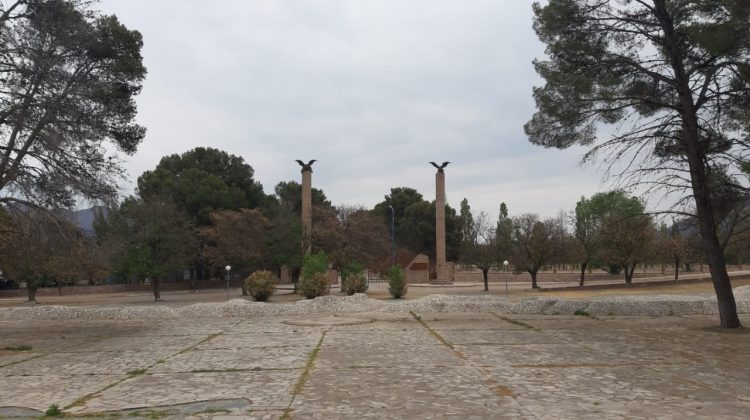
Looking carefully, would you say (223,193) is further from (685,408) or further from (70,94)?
(685,408)

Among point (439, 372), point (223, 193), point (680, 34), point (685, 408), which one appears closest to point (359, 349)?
point (439, 372)

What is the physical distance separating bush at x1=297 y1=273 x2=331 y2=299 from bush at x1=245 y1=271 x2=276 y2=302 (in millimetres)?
1956

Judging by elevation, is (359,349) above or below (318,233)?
below

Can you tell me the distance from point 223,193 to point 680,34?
4827 cm

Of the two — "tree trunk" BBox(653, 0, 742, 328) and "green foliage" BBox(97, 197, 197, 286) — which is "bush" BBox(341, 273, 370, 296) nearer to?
"green foliage" BBox(97, 197, 197, 286)

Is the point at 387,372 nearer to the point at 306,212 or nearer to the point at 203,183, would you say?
the point at 306,212

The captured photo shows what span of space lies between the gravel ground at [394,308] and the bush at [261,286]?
5.68 meters

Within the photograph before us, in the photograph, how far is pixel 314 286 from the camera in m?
30.3

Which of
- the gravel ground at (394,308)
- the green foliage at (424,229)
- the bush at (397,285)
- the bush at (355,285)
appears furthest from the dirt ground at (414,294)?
the green foliage at (424,229)

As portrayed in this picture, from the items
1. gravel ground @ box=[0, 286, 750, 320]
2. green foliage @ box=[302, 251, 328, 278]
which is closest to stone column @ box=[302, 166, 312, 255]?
green foliage @ box=[302, 251, 328, 278]

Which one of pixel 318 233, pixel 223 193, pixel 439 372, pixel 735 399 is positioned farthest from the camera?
pixel 223 193

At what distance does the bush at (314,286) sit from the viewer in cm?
3028

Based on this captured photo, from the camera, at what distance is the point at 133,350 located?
13.6 m

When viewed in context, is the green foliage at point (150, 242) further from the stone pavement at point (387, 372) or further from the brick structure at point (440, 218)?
the brick structure at point (440, 218)
